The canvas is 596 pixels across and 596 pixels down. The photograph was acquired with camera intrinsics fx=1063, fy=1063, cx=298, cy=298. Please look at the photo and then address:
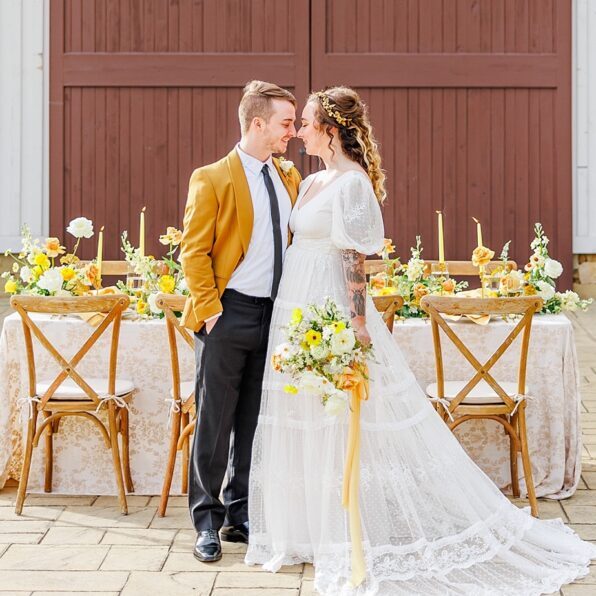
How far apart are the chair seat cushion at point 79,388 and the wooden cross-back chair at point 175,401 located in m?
0.20

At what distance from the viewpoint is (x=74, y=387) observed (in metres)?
4.27

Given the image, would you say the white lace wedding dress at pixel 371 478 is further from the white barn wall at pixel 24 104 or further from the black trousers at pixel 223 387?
the white barn wall at pixel 24 104

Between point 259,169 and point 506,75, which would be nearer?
point 259,169

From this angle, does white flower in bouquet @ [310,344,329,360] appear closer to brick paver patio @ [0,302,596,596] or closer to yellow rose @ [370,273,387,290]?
brick paver patio @ [0,302,596,596]

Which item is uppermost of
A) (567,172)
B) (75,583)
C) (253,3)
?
(253,3)

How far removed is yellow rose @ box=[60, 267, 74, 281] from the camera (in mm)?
4426

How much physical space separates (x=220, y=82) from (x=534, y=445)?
5481mm

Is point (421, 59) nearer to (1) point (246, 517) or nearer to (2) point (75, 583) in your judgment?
(1) point (246, 517)

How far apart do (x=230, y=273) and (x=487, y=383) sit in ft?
4.16

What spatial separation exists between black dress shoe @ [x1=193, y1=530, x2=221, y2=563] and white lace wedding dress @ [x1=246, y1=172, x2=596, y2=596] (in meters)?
0.12

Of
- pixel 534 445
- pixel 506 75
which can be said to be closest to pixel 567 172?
pixel 506 75

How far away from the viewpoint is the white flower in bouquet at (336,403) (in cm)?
330

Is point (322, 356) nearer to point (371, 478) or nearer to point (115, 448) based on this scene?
point (371, 478)

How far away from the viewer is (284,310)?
11.6ft
